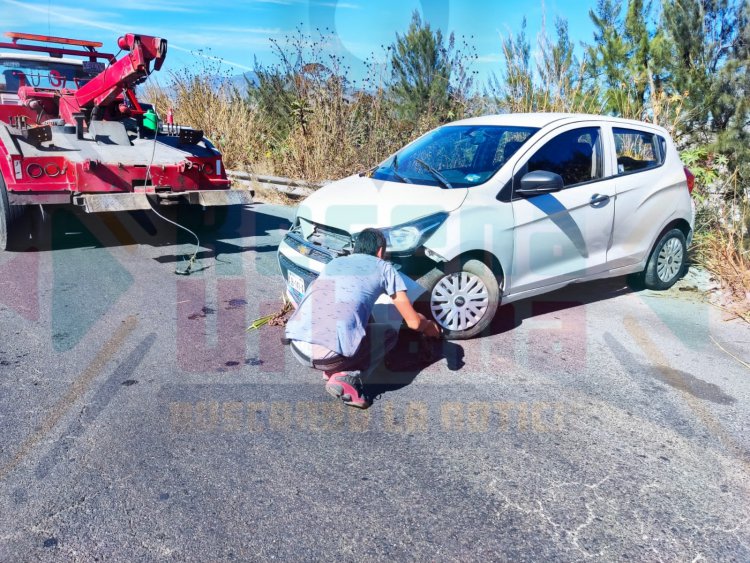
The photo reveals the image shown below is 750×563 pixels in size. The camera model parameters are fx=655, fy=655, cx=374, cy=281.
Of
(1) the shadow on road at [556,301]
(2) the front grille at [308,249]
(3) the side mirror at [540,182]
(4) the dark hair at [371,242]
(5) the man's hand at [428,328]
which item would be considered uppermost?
(3) the side mirror at [540,182]

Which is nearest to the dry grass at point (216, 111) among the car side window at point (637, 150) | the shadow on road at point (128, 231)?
the shadow on road at point (128, 231)

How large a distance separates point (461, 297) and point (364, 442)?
5.49 ft

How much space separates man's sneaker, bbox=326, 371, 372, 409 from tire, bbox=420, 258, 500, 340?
40.5 inches

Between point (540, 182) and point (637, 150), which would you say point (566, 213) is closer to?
point (540, 182)

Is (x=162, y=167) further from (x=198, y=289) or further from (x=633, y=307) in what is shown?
(x=633, y=307)

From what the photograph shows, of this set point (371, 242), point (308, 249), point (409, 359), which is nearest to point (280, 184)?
point (308, 249)

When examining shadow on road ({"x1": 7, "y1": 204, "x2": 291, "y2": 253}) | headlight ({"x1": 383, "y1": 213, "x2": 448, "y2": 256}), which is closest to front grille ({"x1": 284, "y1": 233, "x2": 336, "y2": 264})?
headlight ({"x1": 383, "y1": 213, "x2": 448, "y2": 256})

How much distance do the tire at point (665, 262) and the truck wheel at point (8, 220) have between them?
21.3 ft

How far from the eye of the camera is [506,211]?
16.3ft

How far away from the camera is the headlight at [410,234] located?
461 centimetres

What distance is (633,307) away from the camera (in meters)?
6.11

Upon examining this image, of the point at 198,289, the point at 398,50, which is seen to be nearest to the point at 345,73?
the point at 398,50

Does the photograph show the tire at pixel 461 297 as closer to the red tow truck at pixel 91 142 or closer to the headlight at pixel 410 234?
the headlight at pixel 410 234

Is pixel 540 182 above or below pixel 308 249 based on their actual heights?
above
